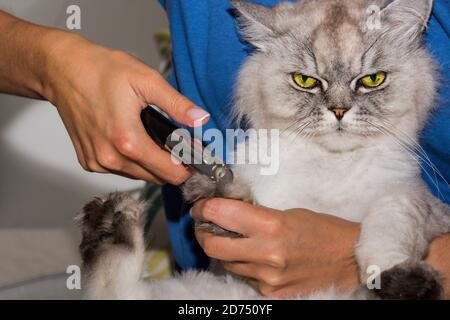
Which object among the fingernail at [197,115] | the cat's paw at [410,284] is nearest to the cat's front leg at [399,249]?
the cat's paw at [410,284]

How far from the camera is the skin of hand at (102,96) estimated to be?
113cm

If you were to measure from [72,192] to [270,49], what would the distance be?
0.75 m

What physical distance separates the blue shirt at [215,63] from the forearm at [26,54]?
12.7 inches

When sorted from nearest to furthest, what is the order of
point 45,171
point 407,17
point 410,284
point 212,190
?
point 410,284, point 212,190, point 407,17, point 45,171

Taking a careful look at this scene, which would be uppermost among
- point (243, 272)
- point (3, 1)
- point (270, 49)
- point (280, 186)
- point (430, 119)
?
point (3, 1)

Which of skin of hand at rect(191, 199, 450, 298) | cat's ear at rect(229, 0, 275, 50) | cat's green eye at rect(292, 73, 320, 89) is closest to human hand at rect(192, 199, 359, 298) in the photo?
skin of hand at rect(191, 199, 450, 298)

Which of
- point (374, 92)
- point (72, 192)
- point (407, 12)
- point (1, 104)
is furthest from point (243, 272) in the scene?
point (1, 104)

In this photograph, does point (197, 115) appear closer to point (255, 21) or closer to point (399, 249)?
point (255, 21)

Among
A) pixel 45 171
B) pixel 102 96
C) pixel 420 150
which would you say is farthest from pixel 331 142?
pixel 45 171

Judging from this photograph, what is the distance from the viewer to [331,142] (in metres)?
1.20

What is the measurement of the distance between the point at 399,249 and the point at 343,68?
34 cm

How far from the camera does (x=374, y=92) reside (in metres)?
1.19

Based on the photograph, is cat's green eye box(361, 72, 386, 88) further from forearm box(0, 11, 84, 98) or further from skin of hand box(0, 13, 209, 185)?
forearm box(0, 11, 84, 98)

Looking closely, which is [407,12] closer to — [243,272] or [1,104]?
[243,272]
